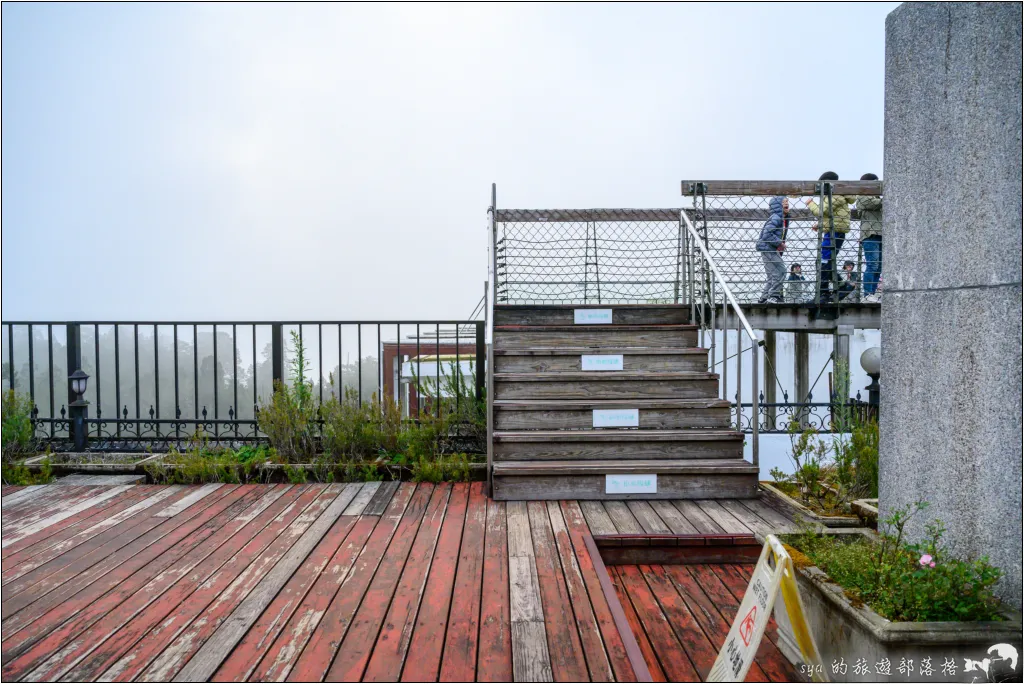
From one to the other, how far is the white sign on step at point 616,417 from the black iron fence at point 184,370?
1208 millimetres

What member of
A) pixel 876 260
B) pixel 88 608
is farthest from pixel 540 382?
pixel 876 260

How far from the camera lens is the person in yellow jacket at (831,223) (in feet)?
21.1

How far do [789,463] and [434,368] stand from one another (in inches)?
130

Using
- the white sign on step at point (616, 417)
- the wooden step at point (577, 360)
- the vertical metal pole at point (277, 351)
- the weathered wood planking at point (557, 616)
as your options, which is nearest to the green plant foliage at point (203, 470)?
the vertical metal pole at point (277, 351)

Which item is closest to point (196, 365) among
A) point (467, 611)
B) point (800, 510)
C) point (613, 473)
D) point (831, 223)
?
point (613, 473)

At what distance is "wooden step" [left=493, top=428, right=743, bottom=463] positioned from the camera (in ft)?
14.1

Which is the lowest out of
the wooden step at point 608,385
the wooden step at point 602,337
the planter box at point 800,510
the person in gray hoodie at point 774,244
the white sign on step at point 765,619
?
the planter box at point 800,510

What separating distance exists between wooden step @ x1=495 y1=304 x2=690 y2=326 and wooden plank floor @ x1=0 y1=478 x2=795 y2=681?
253 cm

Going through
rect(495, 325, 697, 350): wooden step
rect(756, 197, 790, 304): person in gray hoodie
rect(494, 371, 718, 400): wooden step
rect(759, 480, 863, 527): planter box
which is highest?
rect(756, 197, 790, 304): person in gray hoodie

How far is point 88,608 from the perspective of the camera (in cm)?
234

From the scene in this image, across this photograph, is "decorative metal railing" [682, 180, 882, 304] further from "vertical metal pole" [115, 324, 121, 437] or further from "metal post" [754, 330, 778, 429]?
"vertical metal pole" [115, 324, 121, 437]

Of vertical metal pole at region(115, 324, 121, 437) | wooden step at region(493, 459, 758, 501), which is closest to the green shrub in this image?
vertical metal pole at region(115, 324, 121, 437)

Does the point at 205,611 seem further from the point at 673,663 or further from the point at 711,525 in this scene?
the point at 711,525

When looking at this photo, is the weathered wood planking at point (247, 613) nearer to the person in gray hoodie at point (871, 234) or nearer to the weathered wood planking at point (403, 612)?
the weathered wood planking at point (403, 612)
